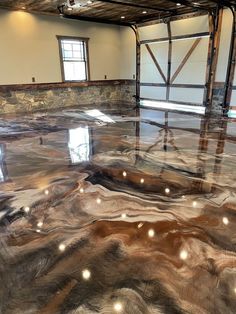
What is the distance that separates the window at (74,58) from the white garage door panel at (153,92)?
2.17m

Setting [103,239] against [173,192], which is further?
[173,192]

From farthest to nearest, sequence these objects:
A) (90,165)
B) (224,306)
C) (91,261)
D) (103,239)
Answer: (90,165), (103,239), (91,261), (224,306)

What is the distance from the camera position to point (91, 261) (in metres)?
1.80

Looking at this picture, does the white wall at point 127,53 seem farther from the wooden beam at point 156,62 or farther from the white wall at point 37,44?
the wooden beam at point 156,62

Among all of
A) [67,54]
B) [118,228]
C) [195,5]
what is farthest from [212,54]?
[118,228]

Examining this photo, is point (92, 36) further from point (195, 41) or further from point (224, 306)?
point (224, 306)

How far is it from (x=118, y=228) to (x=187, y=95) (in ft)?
21.8

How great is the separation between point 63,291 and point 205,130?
4700 mm

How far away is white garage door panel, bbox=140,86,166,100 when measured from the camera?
28.4 feet

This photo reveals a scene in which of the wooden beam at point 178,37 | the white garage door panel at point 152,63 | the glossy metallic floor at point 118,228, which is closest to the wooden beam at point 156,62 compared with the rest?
the white garage door panel at point 152,63

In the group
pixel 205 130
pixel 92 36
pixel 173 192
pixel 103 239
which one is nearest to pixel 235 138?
pixel 205 130

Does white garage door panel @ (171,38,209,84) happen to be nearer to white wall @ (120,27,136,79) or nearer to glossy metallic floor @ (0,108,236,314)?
white wall @ (120,27,136,79)

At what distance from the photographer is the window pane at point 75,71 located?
8.67 m

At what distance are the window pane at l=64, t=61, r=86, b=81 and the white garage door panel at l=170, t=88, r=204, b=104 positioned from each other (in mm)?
3291
